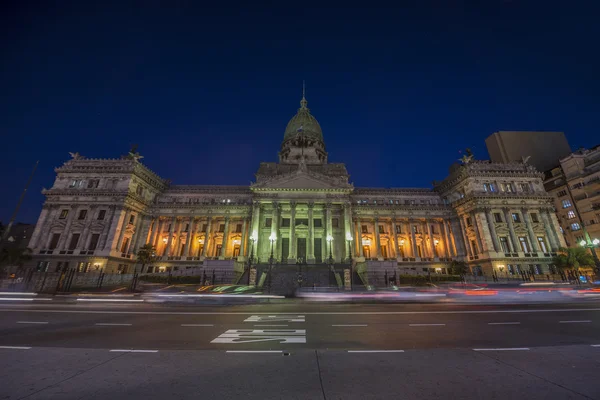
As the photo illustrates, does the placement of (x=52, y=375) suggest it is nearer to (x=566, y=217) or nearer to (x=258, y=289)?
(x=258, y=289)

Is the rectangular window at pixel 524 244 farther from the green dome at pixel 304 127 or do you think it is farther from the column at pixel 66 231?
the column at pixel 66 231

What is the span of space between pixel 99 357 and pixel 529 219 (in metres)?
59.6

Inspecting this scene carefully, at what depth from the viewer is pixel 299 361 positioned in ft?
18.9

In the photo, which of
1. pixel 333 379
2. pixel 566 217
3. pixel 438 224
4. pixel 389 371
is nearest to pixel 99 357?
pixel 333 379

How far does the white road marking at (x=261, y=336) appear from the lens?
26.1ft

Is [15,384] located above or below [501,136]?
below

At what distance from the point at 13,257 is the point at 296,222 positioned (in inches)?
1582

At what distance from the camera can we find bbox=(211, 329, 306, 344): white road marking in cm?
797

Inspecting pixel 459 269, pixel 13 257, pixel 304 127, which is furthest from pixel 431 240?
pixel 13 257

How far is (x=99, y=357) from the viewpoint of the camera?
6023mm

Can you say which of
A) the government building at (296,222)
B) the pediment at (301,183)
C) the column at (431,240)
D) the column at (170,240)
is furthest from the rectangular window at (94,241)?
the column at (431,240)

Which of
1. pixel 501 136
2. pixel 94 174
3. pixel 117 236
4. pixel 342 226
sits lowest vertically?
pixel 117 236

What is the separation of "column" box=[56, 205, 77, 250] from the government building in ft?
0.57

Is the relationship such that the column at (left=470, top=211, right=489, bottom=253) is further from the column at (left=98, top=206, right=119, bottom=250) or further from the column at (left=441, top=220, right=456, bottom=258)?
the column at (left=98, top=206, right=119, bottom=250)
